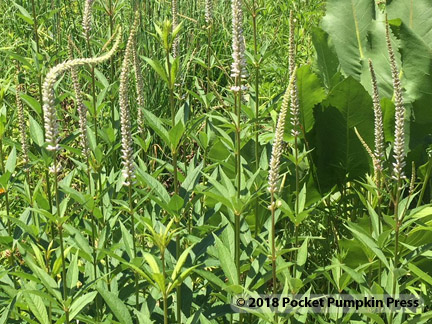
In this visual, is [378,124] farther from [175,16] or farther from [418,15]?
[418,15]

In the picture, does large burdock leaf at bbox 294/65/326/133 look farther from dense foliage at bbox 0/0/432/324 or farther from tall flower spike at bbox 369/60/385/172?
tall flower spike at bbox 369/60/385/172

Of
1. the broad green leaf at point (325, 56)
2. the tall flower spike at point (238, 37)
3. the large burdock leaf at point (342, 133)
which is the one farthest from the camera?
the broad green leaf at point (325, 56)

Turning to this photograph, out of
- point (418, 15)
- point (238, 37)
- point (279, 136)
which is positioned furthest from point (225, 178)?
point (418, 15)

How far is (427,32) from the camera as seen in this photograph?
12.3 ft

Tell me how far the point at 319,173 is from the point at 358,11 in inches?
42.3

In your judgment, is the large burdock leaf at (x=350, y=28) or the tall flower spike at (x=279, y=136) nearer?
the tall flower spike at (x=279, y=136)

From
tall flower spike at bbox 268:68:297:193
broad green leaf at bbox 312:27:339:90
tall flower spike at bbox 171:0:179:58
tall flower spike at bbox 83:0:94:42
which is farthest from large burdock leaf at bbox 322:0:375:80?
tall flower spike at bbox 268:68:297:193

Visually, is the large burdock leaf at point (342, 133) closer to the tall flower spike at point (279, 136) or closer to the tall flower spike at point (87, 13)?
the tall flower spike at point (87, 13)

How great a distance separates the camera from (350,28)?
4.06 meters

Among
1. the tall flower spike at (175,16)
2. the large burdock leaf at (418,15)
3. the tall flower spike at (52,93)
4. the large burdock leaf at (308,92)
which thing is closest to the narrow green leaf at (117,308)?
the tall flower spike at (52,93)

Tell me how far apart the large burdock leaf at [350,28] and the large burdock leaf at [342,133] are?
559 mm

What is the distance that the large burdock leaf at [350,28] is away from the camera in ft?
13.1

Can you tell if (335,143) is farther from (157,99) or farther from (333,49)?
(157,99)

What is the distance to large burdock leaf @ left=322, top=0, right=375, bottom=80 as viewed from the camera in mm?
4004
